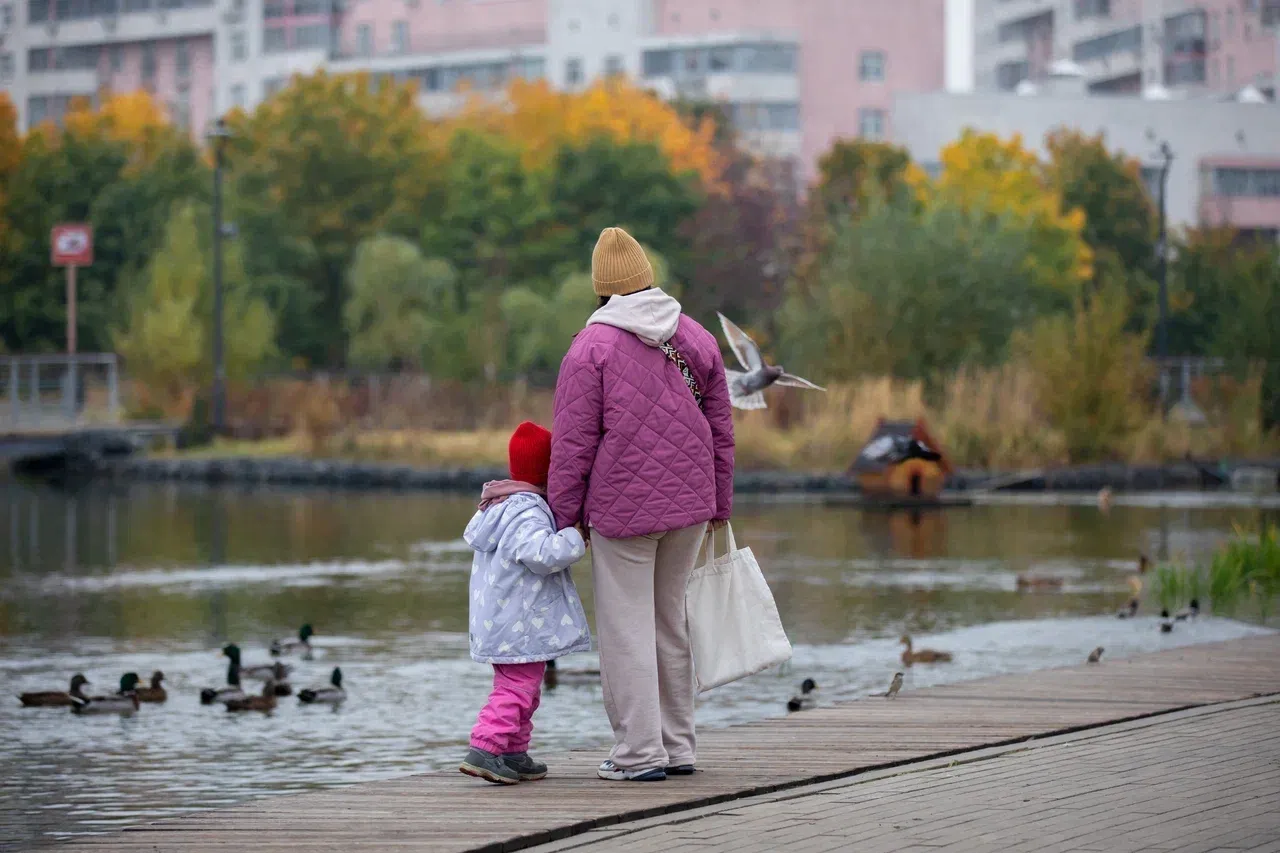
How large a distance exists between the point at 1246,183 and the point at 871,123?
59.9ft

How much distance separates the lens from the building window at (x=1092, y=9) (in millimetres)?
108312

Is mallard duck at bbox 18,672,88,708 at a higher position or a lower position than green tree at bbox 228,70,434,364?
lower

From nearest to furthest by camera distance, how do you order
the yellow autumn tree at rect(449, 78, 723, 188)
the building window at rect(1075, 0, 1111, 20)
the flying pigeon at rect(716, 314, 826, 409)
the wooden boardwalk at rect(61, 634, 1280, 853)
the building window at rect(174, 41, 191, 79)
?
1. the wooden boardwalk at rect(61, 634, 1280, 853)
2. the flying pigeon at rect(716, 314, 826, 409)
3. the yellow autumn tree at rect(449, 78, 723, 188)
4. the building window at rect(1075, 0, 1111, 20)
5. the building window at rect(174, 41, 191, 79)

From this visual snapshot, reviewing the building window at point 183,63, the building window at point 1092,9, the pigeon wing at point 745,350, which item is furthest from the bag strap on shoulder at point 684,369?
Result: the building window at point 183,63

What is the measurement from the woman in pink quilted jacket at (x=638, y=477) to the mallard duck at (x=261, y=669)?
5.98 metres

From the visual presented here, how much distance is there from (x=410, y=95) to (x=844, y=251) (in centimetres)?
2824

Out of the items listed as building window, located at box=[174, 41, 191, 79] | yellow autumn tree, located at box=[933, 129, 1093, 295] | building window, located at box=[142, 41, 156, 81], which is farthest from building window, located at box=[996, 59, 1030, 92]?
yellow autumn tree, located at box=[933, 129, 1093, 295]

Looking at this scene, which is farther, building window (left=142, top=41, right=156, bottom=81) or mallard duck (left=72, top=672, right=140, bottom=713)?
building window (left=142, top=41, right=156, bottom=81)

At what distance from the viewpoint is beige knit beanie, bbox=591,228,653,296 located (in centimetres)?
779

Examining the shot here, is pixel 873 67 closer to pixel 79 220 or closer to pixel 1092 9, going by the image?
pixel 1092 9

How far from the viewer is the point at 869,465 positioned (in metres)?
33.4

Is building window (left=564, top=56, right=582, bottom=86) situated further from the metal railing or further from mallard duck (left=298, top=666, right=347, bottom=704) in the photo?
mallard duck (left=298, top=666, right=347, bottom=704)

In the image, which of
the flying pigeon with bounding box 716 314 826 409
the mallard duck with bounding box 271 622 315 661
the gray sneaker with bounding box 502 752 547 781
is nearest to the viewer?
the gray sneaker with bounding box 502 752 547 781

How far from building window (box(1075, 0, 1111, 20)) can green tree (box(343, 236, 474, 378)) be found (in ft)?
199
